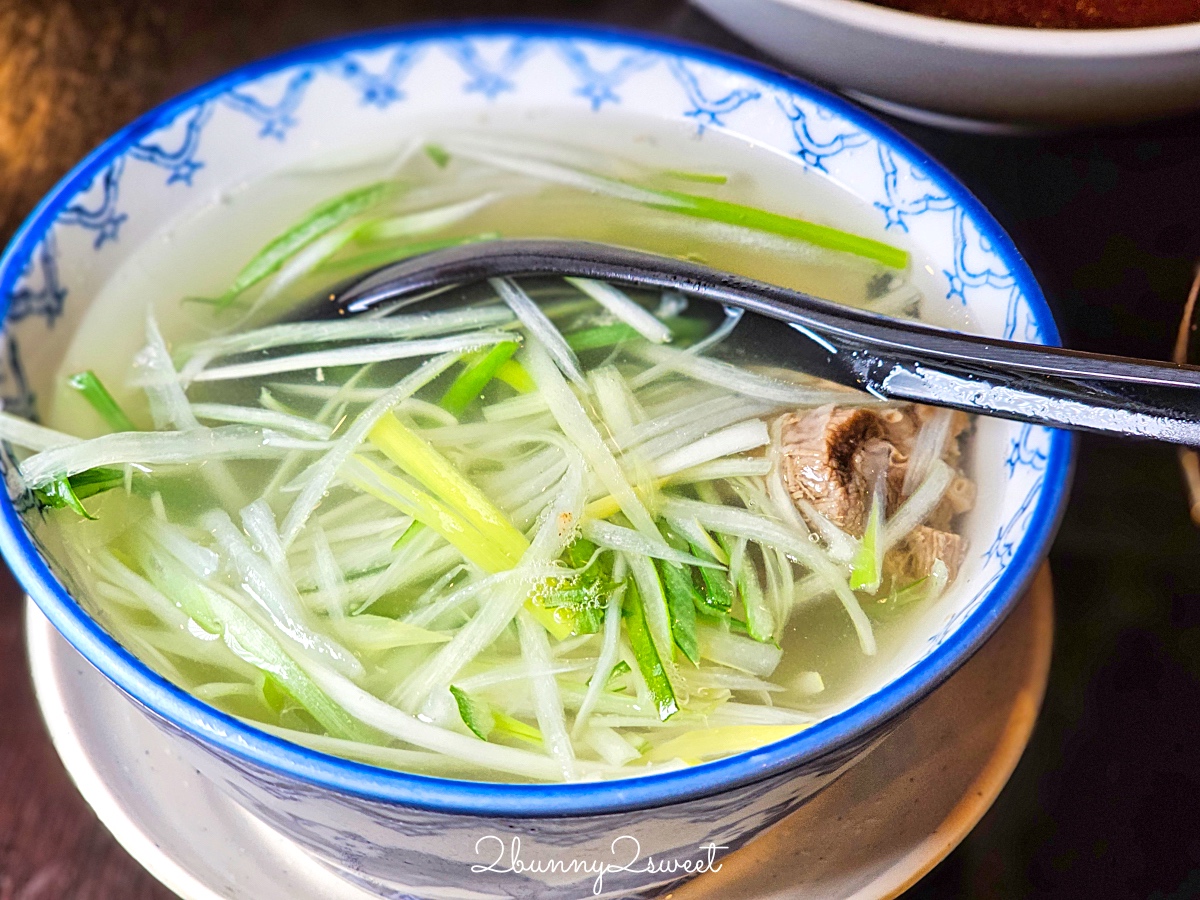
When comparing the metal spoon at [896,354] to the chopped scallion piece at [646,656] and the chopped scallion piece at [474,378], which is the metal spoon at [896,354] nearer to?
the chopped scallion piece at [474,378]

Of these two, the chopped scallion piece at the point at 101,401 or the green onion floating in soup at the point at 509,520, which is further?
the chopped scallion piece at the point at 101,401

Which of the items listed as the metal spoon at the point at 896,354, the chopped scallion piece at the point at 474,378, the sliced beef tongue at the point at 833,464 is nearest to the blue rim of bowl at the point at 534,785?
the metal spoon at the point at 896,354

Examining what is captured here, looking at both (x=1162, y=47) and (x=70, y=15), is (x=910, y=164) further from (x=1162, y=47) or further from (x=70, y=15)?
(x=70, y=15)

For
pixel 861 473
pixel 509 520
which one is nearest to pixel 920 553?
pixel 861 473

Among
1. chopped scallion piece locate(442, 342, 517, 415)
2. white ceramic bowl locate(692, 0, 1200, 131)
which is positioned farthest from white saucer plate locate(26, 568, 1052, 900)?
white ceramic bowl locate(692, 0, 1200, 131)

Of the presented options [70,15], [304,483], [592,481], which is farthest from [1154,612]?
[70,15]

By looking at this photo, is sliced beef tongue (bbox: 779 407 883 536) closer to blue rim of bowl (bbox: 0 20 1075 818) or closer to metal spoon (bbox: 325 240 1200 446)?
metal spoon (bbox: 325 240 1200 446)

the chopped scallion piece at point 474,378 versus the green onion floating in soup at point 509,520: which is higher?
the chopped scallion piece at point 474,378
